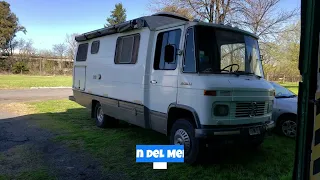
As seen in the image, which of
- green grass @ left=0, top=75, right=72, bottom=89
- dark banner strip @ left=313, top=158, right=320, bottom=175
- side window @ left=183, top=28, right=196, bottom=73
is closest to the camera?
dark banner strip @ left=313, top=158, right=320, bottom=175

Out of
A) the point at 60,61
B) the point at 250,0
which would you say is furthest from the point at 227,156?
the point at 60,61

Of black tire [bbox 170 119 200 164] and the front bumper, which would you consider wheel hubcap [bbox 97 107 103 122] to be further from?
the front bumper

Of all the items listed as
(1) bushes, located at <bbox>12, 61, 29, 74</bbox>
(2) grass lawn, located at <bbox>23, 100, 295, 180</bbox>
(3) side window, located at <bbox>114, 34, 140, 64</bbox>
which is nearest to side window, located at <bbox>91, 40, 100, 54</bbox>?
(3) side window, located at <bbox>114, 34, 140, 64</bbox>

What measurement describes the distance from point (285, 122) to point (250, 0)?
39.3 feet

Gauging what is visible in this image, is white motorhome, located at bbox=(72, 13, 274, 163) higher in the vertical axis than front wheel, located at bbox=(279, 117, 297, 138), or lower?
higher

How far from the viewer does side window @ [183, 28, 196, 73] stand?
5.16m

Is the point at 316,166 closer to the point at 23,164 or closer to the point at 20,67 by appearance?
the point at 23,164

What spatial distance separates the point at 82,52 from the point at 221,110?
644 cm

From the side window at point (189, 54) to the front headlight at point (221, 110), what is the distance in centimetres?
82

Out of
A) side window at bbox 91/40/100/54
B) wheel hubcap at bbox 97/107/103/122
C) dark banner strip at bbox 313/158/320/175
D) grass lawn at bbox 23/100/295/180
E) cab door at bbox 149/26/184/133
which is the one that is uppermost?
side window at bbox 91/40/100/54

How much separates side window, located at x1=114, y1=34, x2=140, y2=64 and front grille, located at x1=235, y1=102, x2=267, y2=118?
109 inches

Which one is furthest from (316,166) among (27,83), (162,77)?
(27,83)

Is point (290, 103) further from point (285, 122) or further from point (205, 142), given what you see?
point (205, 142)

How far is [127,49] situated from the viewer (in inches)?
278
